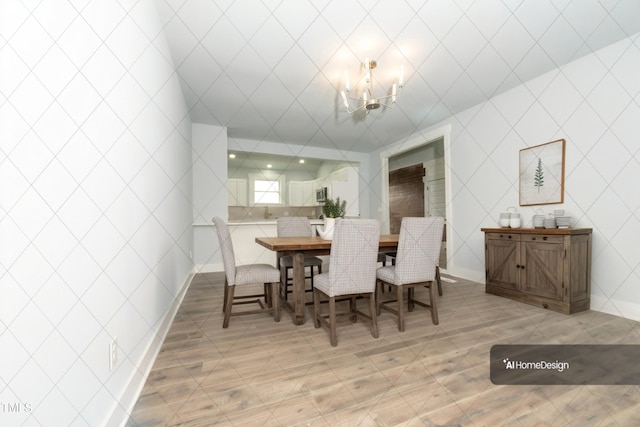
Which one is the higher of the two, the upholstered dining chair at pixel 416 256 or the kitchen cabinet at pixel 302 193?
the kitchen cabinet at pixel 302 193

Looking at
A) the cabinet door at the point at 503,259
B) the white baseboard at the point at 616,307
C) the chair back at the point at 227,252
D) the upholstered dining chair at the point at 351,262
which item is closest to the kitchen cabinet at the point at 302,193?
the cabinet door at the point at 503,259

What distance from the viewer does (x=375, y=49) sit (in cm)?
253

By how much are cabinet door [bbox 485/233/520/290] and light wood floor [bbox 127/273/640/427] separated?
0.56 metres

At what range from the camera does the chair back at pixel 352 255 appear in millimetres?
2041

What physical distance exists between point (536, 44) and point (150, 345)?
153 inches

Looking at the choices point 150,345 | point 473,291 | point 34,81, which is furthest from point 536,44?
point 150,345

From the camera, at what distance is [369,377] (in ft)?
5.27

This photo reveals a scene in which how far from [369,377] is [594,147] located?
3.02 metres

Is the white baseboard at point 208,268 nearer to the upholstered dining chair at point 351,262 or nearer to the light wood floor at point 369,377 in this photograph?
the light wood floor at point 369,377

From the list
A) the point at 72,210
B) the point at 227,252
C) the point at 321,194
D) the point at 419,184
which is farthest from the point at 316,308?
the point at 419,184

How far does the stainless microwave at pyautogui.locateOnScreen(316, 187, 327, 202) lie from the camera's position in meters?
6.71

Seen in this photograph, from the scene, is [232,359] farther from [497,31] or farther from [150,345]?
[497,31]

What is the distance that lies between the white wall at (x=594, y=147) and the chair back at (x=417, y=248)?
169cm

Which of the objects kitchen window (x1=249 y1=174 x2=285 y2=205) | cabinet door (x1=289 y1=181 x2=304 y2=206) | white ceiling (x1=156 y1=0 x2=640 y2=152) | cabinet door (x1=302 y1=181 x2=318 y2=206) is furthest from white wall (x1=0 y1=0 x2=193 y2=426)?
cabinet door (x1=302 y1=181 x2=318 y2=206)
